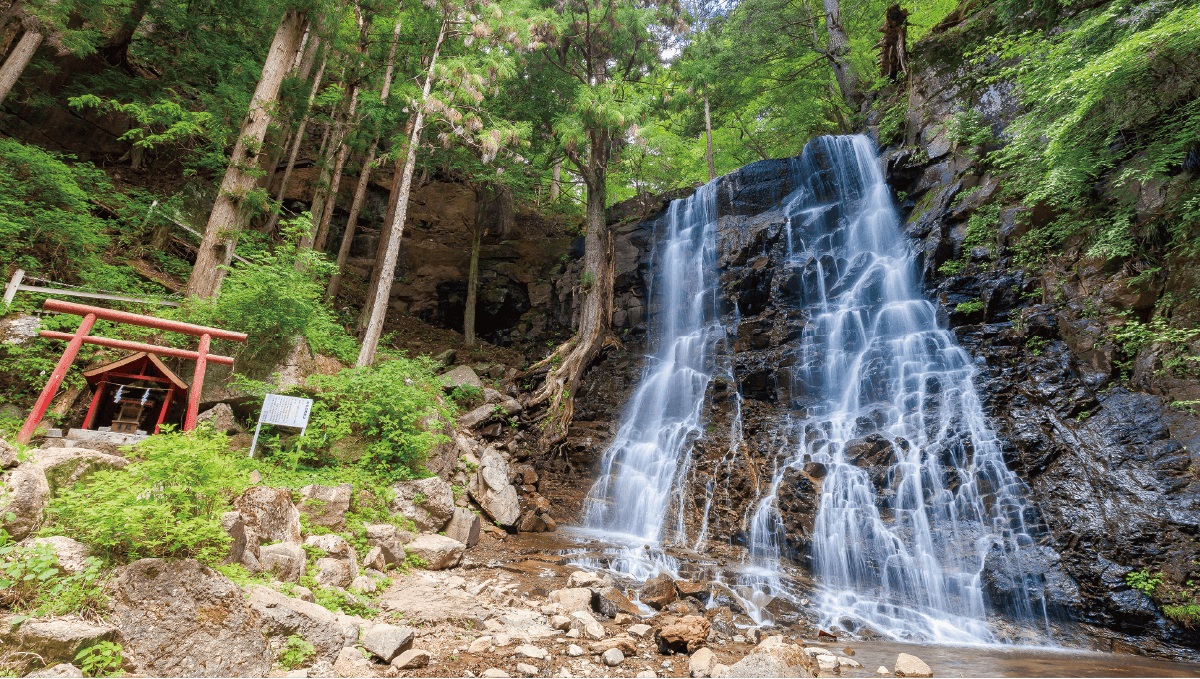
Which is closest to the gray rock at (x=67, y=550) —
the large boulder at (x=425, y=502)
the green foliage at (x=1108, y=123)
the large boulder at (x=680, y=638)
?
the large boulder at (x=425, y=502)

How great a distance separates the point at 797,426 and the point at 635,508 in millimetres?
3840

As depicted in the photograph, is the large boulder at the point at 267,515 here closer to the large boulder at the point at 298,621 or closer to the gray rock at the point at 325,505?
the gray rock at the point at 325,505

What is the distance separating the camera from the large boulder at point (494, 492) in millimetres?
8484

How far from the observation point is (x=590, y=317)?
45.9ft

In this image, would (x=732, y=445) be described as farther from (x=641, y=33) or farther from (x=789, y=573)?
(x=641, y=33)

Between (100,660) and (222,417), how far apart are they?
4.79m

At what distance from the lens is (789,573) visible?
24.4 ft

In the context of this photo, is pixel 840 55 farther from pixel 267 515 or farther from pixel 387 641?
pixel 387 641

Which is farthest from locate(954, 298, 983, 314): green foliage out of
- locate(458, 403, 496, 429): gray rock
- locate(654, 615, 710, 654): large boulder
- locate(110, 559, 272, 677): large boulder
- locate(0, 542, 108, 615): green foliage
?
locate(0, 542, 108, 615): green foliage

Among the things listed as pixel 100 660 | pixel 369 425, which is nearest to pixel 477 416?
pixel 369 425

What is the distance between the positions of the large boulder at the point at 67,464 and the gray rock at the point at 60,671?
5.45 feet

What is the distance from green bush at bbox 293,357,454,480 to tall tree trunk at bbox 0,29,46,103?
874 cm

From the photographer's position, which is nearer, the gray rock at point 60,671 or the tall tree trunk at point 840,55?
the gray rock at point 60,671

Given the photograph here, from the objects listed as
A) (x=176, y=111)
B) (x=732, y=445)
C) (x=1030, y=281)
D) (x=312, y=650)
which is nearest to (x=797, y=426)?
(x=732, y=445)
